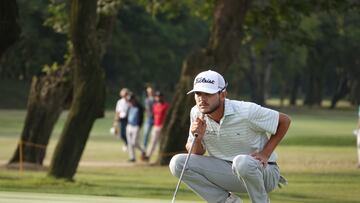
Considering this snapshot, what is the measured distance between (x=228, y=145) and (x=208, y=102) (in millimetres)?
509

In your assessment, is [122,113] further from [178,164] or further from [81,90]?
[178,164]

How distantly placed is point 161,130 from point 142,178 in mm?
6177

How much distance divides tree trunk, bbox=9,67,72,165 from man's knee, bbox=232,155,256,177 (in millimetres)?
15967

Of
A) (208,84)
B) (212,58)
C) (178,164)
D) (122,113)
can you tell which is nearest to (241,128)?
(208,84)

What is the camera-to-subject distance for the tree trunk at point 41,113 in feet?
84.0

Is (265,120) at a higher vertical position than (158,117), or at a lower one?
higher

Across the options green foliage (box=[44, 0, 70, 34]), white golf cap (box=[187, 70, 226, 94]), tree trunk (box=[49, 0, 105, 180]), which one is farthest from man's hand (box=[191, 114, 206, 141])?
green foliage (box=[44, 0, 70, 34])

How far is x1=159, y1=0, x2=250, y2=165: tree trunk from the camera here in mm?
25859

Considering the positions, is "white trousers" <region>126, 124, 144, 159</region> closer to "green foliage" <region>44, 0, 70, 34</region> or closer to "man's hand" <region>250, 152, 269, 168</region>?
"green foliage" <region>44, 0, 70, 34</region>

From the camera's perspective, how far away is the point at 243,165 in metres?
9.77

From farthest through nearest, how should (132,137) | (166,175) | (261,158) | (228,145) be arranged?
(132,137) < (166,175) < (228,145) < (261,158)

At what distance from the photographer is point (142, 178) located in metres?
22.4

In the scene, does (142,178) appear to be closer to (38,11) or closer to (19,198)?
(19,198)

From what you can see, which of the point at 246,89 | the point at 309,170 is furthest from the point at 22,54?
the point at 246,89
